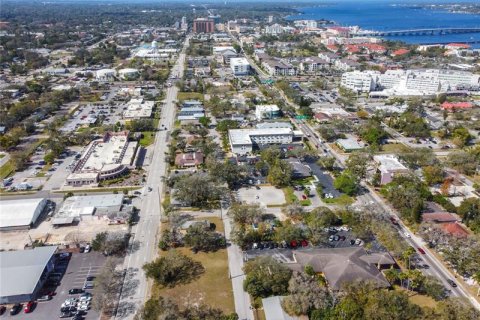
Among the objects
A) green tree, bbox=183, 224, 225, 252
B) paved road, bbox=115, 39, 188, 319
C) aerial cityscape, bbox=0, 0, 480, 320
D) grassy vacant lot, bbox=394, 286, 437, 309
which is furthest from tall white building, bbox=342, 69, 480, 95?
green tree, bbox=183, 224, 225, 252

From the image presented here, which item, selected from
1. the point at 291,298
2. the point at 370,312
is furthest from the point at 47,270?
the point at 370,312

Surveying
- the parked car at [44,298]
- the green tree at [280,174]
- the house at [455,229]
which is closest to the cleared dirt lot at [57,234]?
the parked car at [44,298]

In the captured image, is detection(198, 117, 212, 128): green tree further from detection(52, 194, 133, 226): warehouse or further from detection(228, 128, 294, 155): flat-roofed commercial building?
detection(52, 194, 133, 226): warehouse

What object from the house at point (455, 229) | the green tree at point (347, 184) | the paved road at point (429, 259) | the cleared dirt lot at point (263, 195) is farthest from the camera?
the green tree at point (347, 184)

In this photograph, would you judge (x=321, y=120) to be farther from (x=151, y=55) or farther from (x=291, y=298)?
(x=151, y=55)

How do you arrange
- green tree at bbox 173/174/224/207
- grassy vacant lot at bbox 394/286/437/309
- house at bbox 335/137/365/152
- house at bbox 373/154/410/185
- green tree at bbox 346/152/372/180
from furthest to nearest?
1. house at bbox 335/137/365/152
2. green tree at bbox 346/152/372/180
3. house at bbox 373/154/410/185
4. green tree at bbox 173/174/224/207
5. grassy vacant lot at bbox 394/286/437/309

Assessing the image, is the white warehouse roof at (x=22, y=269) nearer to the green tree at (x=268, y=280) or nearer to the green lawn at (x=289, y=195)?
the green tree at (x=268, y=280)

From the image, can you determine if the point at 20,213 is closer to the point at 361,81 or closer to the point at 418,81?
the point at 361,81
